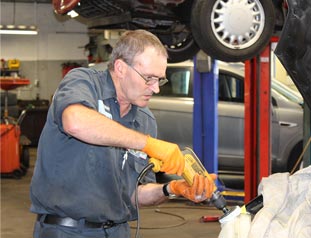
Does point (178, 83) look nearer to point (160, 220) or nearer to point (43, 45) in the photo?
point (160, 220)

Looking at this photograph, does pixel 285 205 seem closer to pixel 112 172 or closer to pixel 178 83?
pixel 112 172

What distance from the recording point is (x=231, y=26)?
15.4ft

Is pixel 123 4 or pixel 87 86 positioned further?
pixel 123 4

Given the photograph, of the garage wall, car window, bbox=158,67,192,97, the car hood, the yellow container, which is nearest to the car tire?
car window, bbox=158,67,192,97

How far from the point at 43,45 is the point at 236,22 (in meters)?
13.3

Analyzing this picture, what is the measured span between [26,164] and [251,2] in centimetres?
601

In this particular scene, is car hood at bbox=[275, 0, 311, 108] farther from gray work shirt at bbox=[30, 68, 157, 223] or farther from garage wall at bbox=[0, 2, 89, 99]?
garage wall at bbox=[0, 2, 89, 99]

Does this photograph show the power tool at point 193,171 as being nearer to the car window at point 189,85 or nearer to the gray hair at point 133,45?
the gray hair at point 133,45

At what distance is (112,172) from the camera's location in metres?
2.43

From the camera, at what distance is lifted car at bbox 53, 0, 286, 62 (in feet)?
15.4

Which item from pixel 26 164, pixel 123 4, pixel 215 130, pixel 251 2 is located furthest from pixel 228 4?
pixel 26 164

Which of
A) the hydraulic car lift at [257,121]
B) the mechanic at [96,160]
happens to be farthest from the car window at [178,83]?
the mechanic at [96,160]

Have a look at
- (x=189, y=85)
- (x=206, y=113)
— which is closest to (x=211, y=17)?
(x=206, y=113)

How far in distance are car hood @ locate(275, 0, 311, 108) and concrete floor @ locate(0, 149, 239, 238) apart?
3.79m
